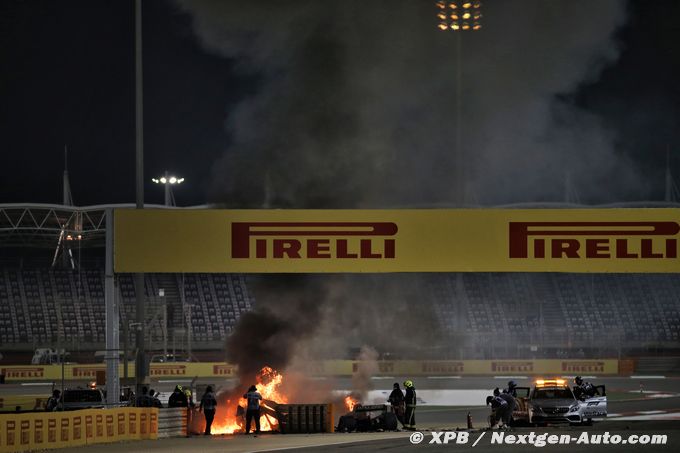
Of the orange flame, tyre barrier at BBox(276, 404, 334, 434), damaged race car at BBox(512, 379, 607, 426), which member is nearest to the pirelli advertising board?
tyre barrier at BBox(276, 404, 334, 434)

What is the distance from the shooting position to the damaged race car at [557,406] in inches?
1062

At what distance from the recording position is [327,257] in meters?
22.6

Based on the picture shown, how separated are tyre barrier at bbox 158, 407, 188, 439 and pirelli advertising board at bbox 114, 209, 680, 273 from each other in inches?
167

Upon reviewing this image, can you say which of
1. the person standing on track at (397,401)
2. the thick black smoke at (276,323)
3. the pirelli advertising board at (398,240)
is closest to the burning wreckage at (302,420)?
the person standing on track at (397,401)

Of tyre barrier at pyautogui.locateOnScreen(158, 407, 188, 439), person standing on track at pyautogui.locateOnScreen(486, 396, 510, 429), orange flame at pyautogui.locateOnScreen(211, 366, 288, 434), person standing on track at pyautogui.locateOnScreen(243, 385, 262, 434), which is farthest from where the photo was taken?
orange flame at pyautogui.locateOnScreen(211, 366, 288, 434)

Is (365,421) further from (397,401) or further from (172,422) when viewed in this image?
(172,422)

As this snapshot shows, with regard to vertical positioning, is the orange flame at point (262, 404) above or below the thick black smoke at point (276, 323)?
below

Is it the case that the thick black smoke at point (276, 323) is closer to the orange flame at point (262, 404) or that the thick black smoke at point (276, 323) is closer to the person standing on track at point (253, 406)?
the orange flame at point (262, 404)

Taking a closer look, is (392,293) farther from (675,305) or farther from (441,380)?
(675,305)

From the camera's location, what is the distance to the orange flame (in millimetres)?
26828

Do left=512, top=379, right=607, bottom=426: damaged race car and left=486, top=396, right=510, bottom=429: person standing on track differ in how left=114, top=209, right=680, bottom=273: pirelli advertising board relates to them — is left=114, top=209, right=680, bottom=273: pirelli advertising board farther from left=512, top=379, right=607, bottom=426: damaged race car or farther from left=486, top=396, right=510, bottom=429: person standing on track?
left=512, top=379, right=607, bottom=426: damaged race car

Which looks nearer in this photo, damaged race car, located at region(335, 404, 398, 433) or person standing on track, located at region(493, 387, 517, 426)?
damaged race car, located at region(335, 404, 398, 433)

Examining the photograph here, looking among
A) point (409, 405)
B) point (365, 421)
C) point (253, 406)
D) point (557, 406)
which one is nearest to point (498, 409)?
point (557, 406)

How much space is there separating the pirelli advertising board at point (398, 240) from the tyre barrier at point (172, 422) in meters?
4.25
